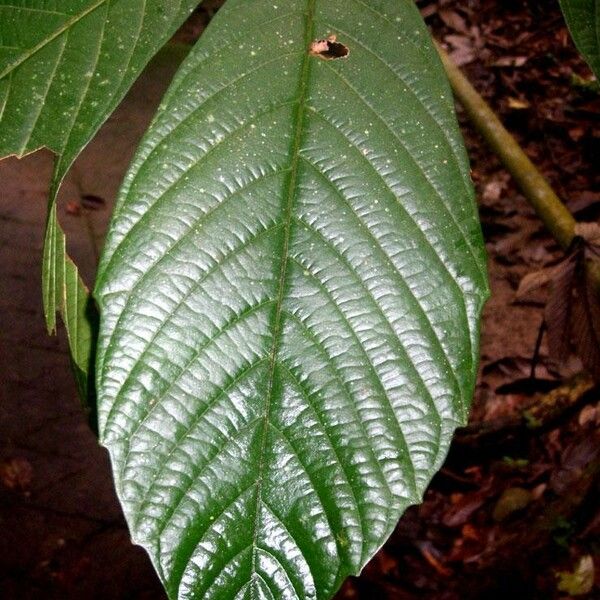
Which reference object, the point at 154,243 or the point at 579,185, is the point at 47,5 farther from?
the point at 579,185

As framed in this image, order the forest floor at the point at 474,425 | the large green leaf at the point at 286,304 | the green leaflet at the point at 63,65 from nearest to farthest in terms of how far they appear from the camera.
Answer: the large green leaf at the point at 286,304 < the green leaflet at the point at 63,65 < the forest floor at the point at 474,425

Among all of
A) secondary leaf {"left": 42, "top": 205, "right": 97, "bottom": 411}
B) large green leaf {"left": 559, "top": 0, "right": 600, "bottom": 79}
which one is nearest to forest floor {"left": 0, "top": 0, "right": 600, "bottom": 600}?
large green leaf {"left": 559, "top": 0, "right": 600, "bottom": 79}

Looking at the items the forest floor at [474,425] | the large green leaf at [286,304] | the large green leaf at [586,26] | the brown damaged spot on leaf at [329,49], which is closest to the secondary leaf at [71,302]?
the large green leaf at [286,304]

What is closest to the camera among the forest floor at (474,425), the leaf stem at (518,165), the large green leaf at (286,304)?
the large green leaf at (286,304)

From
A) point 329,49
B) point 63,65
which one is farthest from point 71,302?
point 329,49

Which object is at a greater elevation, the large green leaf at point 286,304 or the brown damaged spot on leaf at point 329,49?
the brown damaged spot on leaf at point 329,49

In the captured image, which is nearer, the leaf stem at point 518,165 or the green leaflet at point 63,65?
the green leaflet at point 63,65

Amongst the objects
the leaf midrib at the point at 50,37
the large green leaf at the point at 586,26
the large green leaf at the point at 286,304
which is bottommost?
the large green leaf at the point at 286,304

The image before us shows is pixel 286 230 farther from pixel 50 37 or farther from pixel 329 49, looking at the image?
pixel 50 37

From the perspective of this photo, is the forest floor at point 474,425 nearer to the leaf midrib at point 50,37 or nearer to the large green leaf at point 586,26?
the large green leaf at point 586,26

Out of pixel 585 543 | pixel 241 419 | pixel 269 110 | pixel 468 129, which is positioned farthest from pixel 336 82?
pixel 468 129
